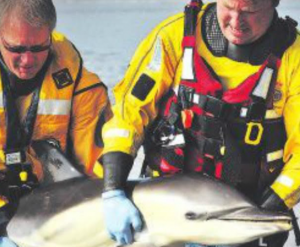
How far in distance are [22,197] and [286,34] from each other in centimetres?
164

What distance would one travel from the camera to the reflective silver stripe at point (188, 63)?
298 centimetres

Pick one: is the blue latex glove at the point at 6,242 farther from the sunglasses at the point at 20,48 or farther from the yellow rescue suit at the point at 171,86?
the sunglasses at the point at 20,48

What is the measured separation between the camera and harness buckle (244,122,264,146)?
2.99 meters

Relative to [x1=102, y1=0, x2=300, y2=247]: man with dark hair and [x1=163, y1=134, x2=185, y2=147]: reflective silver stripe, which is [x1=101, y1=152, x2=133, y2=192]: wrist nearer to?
[x1=102, y1=0, x2=300, y2=247]: man with dark hair

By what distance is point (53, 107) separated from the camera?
3566 mm

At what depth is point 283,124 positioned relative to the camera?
3.04 m

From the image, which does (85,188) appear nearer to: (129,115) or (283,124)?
(129,115)

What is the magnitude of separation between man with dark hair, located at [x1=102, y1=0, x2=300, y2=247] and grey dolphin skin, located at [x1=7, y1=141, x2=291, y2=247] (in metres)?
0.10

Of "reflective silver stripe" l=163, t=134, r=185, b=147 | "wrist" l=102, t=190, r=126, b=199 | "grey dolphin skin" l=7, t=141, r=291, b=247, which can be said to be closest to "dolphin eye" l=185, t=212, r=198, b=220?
"grey dolphin skin" l=7, t=141, r=291, b=247

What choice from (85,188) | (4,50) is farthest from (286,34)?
(4,50)

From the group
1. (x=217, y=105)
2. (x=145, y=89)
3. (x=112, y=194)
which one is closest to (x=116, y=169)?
(x=112, y=194)

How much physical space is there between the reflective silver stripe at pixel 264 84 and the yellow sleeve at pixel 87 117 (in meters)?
1.11

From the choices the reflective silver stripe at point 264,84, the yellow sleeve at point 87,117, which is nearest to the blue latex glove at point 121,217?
the reflective silver stripe at point 264,84

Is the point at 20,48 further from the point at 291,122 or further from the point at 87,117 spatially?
the point at 291,122
